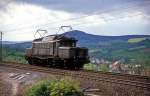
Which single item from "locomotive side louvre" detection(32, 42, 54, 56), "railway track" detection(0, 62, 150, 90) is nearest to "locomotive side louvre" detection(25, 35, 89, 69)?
"locomotive side louvre" detection(32, 42, 54, 56)

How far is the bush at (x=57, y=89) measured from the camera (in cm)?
1348

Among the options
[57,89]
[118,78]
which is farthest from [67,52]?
[57,89]

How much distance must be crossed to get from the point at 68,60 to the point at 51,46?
129 inches

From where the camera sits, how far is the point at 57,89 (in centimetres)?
1363

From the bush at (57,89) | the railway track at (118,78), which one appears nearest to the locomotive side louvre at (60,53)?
the railway track at (118,78)

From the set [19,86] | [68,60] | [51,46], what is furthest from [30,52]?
[19,86]

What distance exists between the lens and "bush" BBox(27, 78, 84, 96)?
13481 mm

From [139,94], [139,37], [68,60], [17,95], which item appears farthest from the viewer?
[139,37]

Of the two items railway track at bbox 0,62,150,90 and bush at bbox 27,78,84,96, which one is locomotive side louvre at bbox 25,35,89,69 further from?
bush at bbox 27,78,84,96

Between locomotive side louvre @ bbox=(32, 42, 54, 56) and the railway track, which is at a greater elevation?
locomotive side louvre @ bbox=(32, 42, 54, 56)

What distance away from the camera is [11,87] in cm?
1972

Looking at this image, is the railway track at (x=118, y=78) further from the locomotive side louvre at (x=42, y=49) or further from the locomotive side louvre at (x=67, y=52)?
the locomotive side louvre at (x=42, y=49)

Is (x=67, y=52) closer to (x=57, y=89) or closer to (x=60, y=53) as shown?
(x=60, y=53)

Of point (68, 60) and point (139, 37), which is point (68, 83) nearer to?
point (68, 60)
